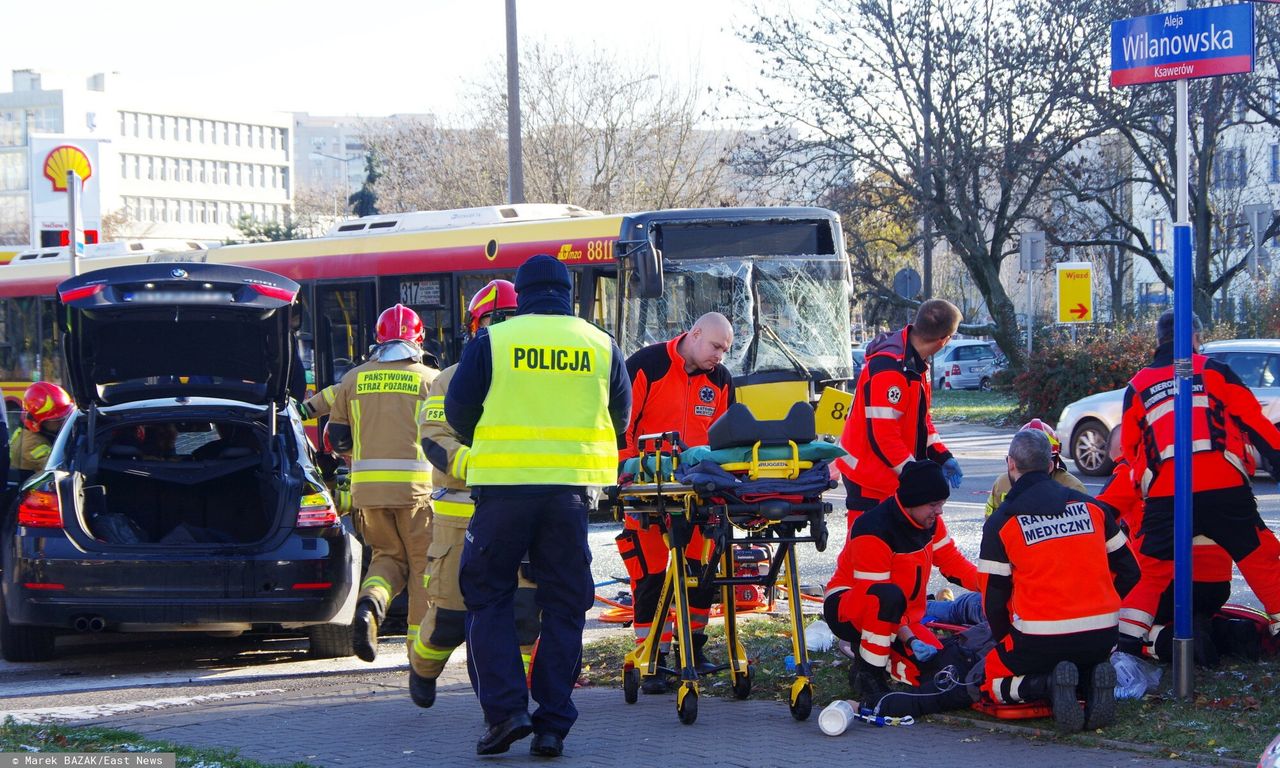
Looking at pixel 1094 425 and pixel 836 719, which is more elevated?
pixel 1094 425

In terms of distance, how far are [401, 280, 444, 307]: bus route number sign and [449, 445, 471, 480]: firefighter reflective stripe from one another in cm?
1085

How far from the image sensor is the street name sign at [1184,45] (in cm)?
621

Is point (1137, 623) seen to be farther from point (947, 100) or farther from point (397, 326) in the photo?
point (947, 100)

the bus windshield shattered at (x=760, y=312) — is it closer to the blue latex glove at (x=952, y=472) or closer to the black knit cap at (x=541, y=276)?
the blue latex glove at (x=952, y=472)

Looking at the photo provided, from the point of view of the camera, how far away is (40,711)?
22.9 ft

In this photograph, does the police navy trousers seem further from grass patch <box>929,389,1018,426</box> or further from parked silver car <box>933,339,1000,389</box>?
parked silver car <box>933,339,1000,389</box>

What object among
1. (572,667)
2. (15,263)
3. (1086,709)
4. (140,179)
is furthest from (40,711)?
(140,179)

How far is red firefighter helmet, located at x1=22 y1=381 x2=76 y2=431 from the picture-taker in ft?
32.6

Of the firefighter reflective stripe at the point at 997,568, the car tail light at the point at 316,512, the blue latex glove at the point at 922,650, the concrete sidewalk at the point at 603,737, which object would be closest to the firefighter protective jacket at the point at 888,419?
the blue latex glove at the point at 922,650

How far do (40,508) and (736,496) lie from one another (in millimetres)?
3944

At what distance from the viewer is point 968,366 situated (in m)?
43.7

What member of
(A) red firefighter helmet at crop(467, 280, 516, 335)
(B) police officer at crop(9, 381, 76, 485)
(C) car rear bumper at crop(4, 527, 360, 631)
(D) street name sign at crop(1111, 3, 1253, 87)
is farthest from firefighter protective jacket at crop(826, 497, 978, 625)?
(B) police officer at crop(9, 381, 76, 485)

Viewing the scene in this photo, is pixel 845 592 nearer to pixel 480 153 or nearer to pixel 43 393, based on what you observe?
pixel 43 393

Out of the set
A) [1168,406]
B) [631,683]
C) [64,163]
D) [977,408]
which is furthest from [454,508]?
[977,408]
